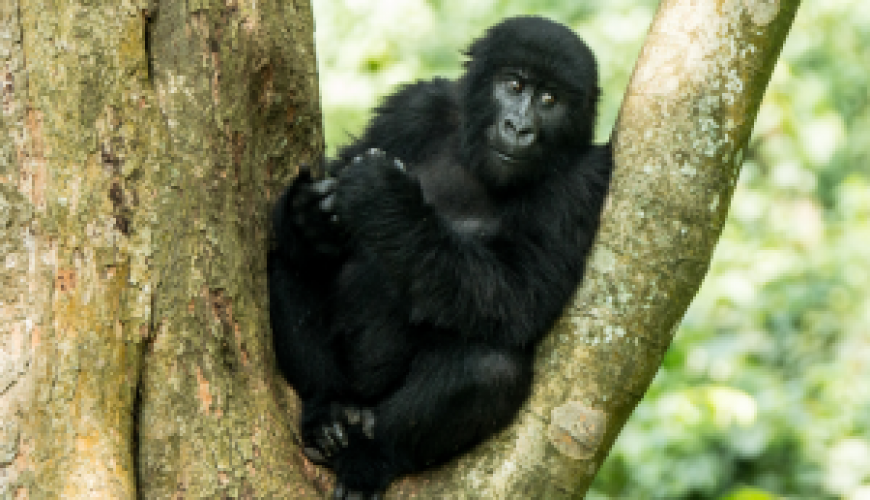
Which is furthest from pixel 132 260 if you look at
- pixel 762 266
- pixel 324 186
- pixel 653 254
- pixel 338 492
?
pixel 762 266

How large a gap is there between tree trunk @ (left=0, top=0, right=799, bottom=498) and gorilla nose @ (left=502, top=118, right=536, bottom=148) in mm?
657

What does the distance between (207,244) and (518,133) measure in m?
1.65

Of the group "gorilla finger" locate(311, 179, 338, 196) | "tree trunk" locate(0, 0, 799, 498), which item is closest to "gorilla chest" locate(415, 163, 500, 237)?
"gorilla finger" locate(311, 179, 338, 196)

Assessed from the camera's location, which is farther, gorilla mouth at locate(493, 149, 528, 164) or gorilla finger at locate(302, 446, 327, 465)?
gorilla mouth at locate(493, 149, 528, 164)

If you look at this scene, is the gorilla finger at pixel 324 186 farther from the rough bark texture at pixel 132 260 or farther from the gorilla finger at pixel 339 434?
the gorilla finger at pixel 339 434

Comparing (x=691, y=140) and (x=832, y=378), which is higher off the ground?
(x=691, y=140)

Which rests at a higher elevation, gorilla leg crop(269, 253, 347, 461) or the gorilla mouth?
the gorilla mouth

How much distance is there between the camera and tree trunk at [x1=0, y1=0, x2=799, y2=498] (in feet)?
8.40

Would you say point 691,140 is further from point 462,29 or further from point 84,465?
point 462,29

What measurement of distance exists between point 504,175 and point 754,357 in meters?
4.88

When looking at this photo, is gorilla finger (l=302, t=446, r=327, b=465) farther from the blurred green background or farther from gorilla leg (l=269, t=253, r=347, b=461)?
the blurred green background

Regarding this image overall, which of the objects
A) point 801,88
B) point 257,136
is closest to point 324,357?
point 257,136

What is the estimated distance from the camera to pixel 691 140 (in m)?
3.17

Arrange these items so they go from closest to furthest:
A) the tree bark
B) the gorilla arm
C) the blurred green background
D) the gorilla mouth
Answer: the tree bark → the gorilla arm → the gorilla mouth → the blurred green background
